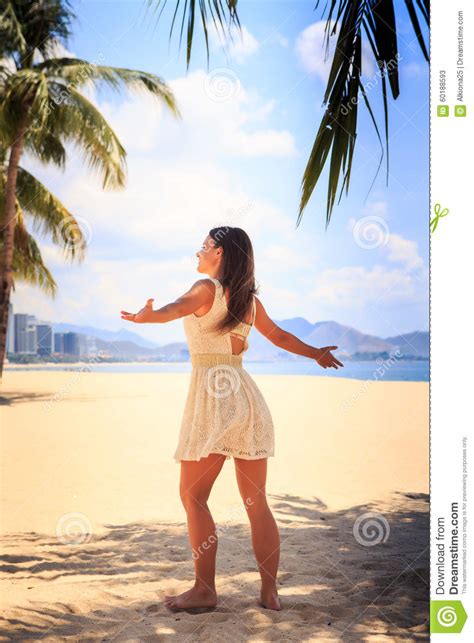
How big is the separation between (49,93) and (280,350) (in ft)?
61.9

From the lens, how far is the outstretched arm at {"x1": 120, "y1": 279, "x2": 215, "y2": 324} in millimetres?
1646

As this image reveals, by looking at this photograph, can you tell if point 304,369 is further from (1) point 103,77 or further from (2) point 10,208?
(1) point 103,77

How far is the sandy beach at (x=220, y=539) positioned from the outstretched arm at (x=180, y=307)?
3.05 feet

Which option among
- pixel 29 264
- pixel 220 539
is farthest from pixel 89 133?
pixel 220 539

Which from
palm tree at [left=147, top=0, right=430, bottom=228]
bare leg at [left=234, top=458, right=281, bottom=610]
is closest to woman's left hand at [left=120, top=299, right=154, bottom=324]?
bare leg at [left=234, top=458, right=281, bottom=610]

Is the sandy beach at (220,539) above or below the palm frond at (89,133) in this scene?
below

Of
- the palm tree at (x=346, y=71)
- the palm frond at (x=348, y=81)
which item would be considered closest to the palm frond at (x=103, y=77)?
the palm tree at (x=346, y=71)

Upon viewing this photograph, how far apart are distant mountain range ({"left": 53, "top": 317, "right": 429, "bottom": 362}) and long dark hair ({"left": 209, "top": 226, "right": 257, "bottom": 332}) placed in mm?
19060

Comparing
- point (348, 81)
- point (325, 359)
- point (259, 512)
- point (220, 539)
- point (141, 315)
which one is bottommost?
A: point (220, 539)

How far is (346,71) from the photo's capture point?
86.0 inches

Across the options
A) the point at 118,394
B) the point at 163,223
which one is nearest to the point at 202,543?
the point at 118,394

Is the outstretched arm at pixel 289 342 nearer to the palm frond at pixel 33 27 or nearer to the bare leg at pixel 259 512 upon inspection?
the bare leg at pixel 259 512

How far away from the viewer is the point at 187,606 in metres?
1.96

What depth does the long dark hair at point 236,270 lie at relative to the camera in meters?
1.92
